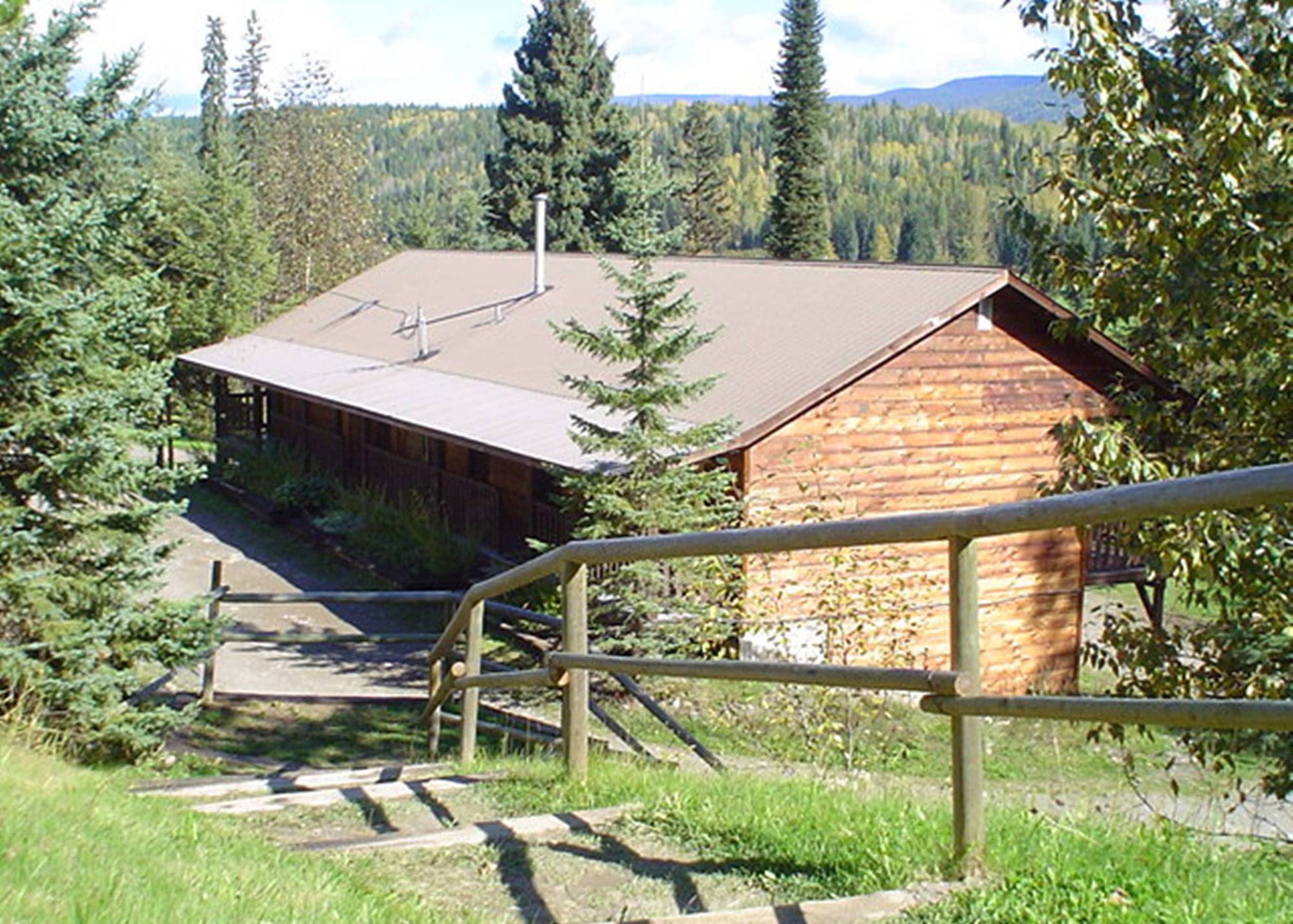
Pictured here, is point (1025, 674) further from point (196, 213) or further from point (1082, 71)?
point (196, 213)

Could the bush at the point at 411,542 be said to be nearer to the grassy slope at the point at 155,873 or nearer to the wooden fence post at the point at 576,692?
the wooden fence post at the point at 576,692

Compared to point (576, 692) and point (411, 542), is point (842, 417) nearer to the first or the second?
point (411, 542)

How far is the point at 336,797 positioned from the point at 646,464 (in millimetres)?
8663

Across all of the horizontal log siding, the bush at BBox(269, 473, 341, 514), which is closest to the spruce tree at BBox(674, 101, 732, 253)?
the bush at BBox(269, 473, 341, 514)

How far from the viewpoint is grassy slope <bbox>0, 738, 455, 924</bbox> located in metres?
3.63

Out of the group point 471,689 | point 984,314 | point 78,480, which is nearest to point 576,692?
point 471,689

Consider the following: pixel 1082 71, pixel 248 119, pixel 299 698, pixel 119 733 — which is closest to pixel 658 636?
pixel 299 698

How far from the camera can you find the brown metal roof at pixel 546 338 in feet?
56.7

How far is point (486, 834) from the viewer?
16.3 ft

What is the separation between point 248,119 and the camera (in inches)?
3452

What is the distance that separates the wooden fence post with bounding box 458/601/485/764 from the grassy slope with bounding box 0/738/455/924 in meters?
2.21

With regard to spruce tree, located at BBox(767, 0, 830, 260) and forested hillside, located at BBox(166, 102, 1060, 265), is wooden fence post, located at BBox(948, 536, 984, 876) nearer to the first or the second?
spruce tree, located at BBox(767, 0, 830, 260)

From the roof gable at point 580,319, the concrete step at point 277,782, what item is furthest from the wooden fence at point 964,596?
the roof gable at point 580,319

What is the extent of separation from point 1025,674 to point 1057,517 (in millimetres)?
16854
